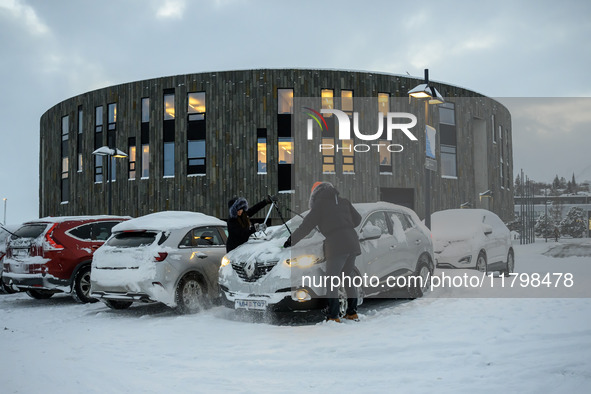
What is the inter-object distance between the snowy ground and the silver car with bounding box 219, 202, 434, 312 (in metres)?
0.37

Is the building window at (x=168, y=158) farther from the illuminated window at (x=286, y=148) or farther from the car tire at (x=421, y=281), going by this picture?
the car tire at (x=421, y=281)

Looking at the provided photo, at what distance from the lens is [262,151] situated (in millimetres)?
30547

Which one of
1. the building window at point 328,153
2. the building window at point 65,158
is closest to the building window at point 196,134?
the building window at point 328,153

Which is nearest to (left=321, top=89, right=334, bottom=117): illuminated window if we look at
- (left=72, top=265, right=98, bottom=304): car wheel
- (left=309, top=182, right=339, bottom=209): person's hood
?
(left=72, top=265, right=98, bottom=304): car wheel

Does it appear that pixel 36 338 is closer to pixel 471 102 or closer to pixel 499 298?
pixel 499 298

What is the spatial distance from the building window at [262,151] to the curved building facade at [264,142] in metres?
0.05

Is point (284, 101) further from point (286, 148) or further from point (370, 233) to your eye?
point (370, 233)

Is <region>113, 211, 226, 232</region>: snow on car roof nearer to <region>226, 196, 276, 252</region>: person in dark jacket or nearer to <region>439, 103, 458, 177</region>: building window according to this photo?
<region>226, 196, 276, 252</region>: person in dark jacket

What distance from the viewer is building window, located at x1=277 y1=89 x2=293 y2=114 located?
101 ft

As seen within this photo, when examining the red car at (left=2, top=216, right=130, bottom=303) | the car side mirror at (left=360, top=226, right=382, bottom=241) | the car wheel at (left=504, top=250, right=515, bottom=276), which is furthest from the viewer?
the car wheel at (left=504, top=250, right=515, bottom=276)

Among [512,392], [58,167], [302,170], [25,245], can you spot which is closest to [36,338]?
[25,245]

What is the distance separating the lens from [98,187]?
112 feet

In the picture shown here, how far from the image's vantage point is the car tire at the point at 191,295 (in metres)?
9.17

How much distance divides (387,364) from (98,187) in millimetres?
31171
